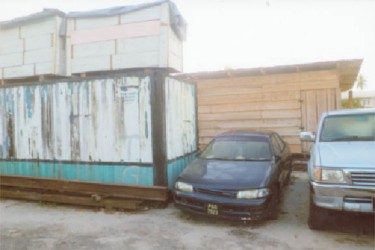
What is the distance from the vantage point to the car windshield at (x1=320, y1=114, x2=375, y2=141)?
5219 millimetres

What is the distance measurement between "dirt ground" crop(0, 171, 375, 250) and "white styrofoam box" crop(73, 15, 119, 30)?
4.09 meters

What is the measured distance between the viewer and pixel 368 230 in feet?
15.3

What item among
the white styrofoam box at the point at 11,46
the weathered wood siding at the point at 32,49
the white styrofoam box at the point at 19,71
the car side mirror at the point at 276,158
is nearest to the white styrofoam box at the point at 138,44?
the weathered wood siding at the point at 32,49

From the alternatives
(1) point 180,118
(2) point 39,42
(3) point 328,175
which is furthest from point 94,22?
(3) point 328,175

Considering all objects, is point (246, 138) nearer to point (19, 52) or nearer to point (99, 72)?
point (99, 72)

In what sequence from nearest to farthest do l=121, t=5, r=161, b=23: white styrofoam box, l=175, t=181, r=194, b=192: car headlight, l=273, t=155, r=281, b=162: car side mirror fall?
l=175, t=181, r=194, b=192: car headlight
l=273, t=155, r=281, b=162: car side mirror
l=121, t=5, r=161, b=23: white styrofoam box

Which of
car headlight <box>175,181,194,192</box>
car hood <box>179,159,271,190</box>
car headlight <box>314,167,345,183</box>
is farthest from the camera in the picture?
car headlight <box>175,181,194,192</box>

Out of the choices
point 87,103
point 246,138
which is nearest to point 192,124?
point 246,138

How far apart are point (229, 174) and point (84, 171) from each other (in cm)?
360

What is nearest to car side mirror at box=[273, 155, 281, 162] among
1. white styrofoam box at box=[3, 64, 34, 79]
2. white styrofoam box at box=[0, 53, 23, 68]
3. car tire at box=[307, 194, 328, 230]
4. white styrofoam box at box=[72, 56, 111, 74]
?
car tire at box=[307, 194, 328, 230]

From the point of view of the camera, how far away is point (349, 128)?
17.7 ft

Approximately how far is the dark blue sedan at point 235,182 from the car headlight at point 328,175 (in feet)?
2.85

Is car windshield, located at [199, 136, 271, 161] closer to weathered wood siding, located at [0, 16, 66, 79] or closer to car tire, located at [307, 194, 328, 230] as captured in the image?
car tire, located at [307, 194, 328, 230]

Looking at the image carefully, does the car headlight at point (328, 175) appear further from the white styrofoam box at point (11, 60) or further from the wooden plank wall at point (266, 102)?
the white styrofoam box at point (11, 60)
